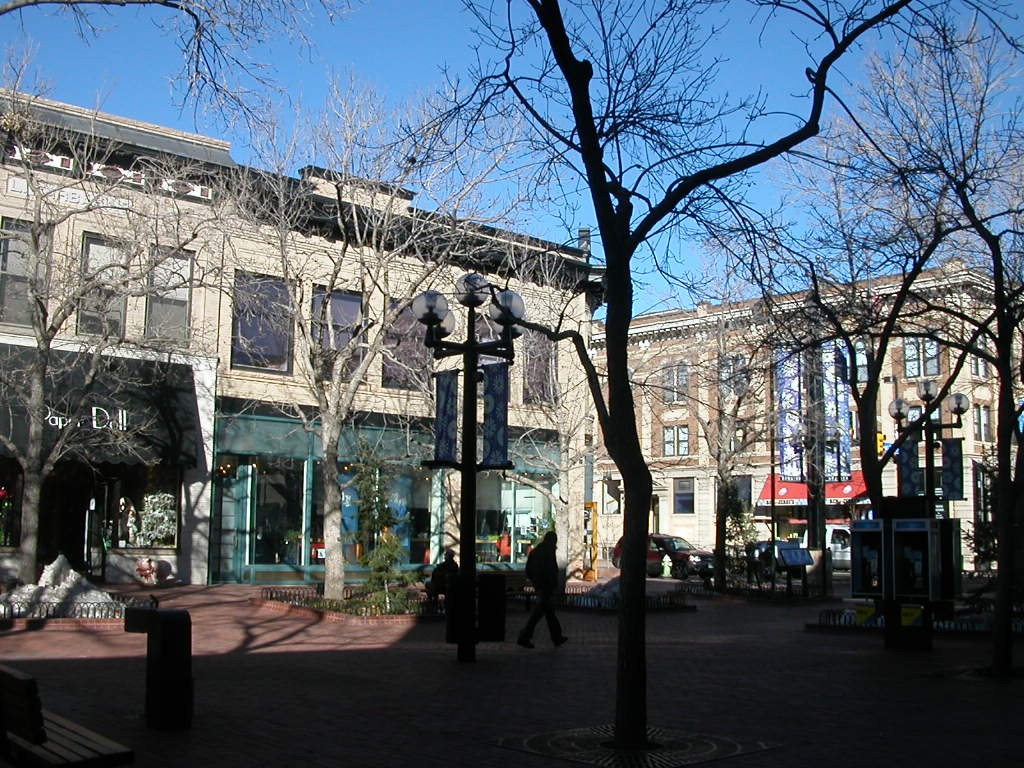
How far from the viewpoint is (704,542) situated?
6331cm

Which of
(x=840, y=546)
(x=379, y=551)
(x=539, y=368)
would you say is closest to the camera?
(x=379, y=551)

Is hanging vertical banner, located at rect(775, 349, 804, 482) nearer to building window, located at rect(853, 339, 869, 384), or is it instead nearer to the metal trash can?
building window, located at rect(853, 339, 869, 384)

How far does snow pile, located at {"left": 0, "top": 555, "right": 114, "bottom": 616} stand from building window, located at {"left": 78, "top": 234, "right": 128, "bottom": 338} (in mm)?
4104

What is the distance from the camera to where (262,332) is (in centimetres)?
2905

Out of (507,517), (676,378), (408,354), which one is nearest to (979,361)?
(676,378)

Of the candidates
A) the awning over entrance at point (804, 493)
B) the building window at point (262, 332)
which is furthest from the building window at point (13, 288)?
the awning over entrance at point (804, 493)

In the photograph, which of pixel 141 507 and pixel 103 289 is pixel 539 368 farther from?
pixel 103 289

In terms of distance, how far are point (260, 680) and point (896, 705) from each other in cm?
655

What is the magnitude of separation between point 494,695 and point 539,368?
19.9 meters

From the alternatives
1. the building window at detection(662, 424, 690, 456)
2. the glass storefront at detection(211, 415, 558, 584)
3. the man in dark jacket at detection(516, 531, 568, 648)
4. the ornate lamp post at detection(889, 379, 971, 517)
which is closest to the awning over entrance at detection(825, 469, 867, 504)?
the building window at detection(662, 424, 690, 456)

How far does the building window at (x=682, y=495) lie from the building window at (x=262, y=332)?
39808 millimetres

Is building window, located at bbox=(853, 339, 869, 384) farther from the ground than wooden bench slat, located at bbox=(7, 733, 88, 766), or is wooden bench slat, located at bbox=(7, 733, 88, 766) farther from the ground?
building window, located at bbox=(853, 339, 869, 384)

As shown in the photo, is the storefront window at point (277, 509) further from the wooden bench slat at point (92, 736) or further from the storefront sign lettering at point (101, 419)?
the wooden bench slat at point (92, 736)

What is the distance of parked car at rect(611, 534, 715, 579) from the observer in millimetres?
39844
